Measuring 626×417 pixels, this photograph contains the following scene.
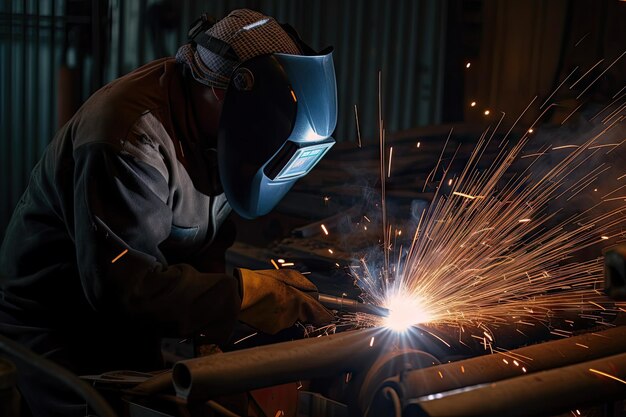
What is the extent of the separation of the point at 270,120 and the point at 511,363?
0.96 meters

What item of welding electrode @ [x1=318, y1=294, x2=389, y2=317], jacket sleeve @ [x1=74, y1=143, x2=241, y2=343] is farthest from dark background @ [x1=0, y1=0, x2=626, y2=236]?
jacket sleeve @ [x1=74, y1=143, x2=241, y2=343]

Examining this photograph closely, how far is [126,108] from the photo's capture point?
244cm

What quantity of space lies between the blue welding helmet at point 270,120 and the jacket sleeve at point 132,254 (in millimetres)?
232

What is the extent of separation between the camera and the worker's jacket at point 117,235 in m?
2.30

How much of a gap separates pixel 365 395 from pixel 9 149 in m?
5.55

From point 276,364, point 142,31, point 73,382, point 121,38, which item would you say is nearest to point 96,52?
point 121,38

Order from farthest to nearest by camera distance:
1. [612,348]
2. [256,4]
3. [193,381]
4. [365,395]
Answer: [256,4] < [612,348] < [365,395] < [193,381]

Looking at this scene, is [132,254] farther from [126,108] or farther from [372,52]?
[372,52]

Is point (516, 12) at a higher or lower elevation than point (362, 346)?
higher

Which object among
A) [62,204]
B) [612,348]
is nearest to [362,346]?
[612,348]

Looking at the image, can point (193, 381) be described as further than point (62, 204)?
No

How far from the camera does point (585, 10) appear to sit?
222 inches

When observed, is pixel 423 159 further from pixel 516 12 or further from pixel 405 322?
pixel 405 322

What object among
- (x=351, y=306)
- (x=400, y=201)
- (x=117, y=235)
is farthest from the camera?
(x=400, y=201)
